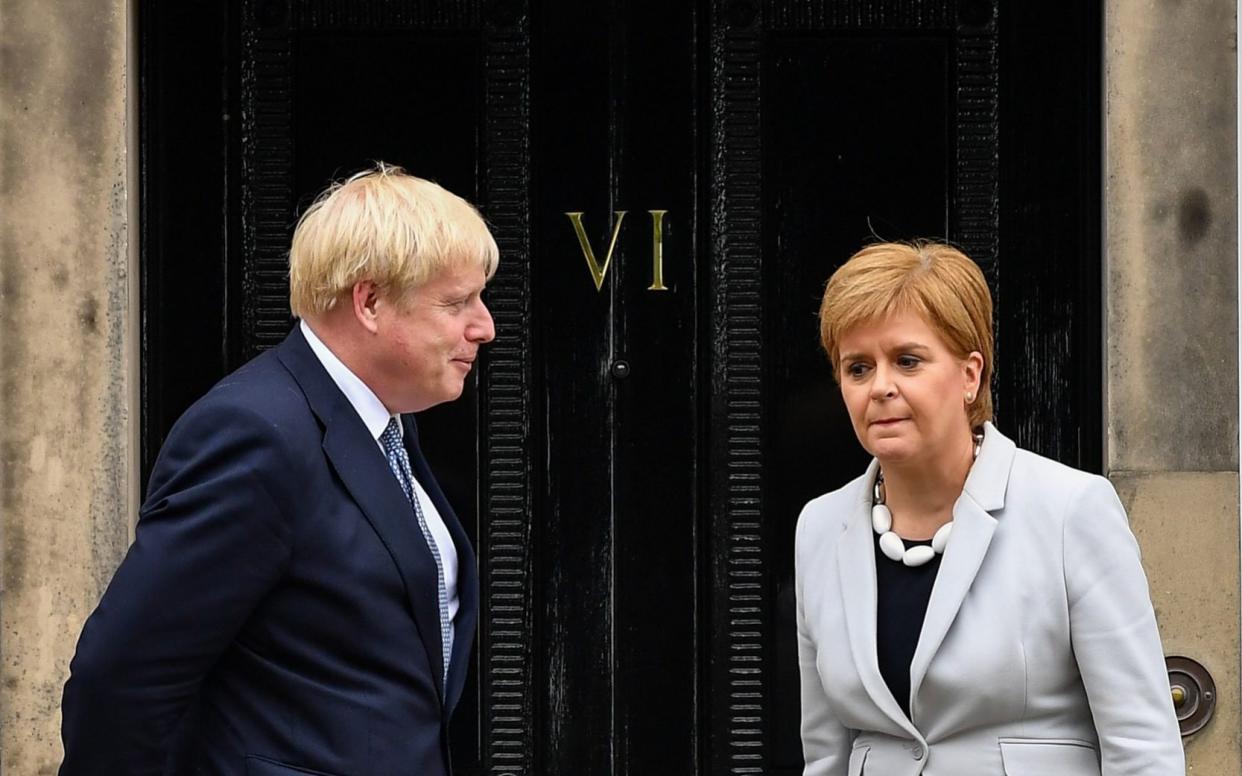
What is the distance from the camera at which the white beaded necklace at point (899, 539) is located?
128 inches

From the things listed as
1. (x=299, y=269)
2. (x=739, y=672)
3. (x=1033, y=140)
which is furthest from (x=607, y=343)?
(x=299, y=269)

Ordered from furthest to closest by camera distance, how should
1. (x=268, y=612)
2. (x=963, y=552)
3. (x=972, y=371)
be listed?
1. (x=972, y=371)
2. (x=963, y=552)
3. (x=268, y=612)

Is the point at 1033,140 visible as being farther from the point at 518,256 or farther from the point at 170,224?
the point at 170,224

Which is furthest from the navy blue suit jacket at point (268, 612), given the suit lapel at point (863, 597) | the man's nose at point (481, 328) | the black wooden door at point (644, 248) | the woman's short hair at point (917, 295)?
the black wooden door at point (644, 248)

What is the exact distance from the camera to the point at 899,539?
3.31m

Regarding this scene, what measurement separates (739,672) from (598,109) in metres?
1.70

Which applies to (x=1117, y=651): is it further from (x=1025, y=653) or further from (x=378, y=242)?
(x=378, y=242)

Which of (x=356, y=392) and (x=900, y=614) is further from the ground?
(x=356, y=392)

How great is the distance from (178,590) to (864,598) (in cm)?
119

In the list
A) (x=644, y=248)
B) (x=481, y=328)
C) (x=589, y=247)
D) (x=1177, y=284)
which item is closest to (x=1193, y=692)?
(x=1177, y=284)

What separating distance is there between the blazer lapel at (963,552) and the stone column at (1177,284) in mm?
2190

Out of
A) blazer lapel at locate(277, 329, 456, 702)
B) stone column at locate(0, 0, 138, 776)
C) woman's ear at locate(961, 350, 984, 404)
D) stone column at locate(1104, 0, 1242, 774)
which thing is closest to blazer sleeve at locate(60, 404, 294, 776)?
blazer lapel at locate(277, 329, 456, 702)

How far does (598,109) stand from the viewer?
5637 millimetres

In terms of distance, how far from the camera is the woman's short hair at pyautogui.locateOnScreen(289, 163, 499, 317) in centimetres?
293
